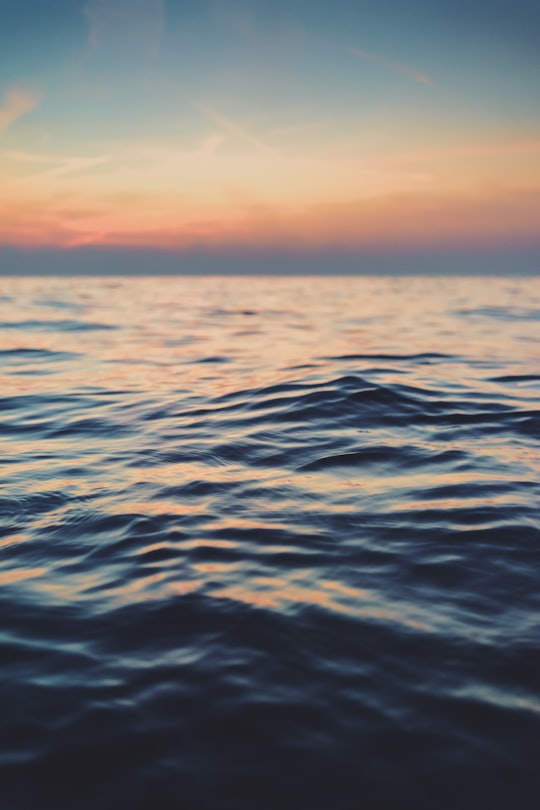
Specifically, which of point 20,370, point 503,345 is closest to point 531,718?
→ point 20,370

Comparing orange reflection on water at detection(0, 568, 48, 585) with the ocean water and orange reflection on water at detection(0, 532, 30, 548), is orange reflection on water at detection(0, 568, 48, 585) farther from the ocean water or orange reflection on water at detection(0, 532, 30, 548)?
orange reflection on water at detection(0, 532, 30, 548)

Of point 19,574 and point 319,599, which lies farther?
point 19,574

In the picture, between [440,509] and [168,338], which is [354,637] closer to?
[440,509]

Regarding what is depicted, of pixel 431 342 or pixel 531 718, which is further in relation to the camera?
pixel 431 342

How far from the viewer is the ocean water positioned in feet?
7.93

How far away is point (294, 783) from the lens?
2.35 m

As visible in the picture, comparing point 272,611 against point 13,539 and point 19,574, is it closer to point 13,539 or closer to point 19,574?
point 19,574

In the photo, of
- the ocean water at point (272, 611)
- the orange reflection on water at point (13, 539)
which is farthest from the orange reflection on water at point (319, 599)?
the orange reflection on water at point (13, 539)

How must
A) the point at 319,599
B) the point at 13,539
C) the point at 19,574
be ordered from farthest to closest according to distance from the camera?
1. the point at 13,539
2. the point at 19,574
3. the point at 319,599

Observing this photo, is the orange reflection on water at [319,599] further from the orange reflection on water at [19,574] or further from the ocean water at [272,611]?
the orange reflection on water at [19,574]

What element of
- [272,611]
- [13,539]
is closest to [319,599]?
[272,611]

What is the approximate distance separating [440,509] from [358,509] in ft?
2.33

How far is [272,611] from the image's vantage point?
3.59 m

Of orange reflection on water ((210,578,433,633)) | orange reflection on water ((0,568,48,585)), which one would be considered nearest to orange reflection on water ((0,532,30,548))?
orange reflection on water ((0,568,48,585))
